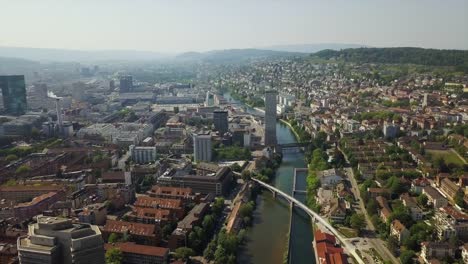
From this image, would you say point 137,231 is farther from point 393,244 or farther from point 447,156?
point 447,156

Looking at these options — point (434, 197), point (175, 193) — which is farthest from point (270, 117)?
point (434, 197)

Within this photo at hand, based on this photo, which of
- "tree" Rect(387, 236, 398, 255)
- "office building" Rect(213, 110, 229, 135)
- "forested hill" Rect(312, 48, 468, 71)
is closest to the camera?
"tree" Rect(387, 236, 398, 255)

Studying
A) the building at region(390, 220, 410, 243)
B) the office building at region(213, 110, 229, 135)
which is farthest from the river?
the office building at region(213, 110, 229, 135)

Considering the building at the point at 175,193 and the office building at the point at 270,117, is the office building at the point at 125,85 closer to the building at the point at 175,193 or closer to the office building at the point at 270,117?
the office building at the point at 270,117

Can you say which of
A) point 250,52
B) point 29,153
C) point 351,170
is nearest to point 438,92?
point 351,170

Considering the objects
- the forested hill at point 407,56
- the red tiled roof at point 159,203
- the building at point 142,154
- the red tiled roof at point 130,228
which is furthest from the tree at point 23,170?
the forested hill at point 407,56

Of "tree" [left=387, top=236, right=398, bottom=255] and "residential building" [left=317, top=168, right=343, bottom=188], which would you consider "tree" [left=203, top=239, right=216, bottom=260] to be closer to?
"tree" [left=387, top=236, right=398, bottom=255]
